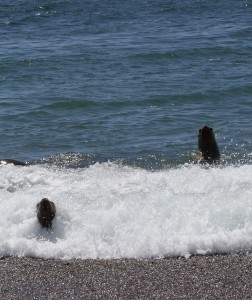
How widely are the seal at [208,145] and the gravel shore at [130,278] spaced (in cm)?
413

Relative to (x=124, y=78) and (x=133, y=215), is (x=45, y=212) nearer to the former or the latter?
(x=133, y=215)

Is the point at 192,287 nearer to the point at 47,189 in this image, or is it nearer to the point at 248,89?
the point at 47,189

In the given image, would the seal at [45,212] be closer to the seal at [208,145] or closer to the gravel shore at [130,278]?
the gravel shore at [130,278]

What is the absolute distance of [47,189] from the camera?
12273 millimetres

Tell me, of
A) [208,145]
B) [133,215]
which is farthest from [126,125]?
[133,215]

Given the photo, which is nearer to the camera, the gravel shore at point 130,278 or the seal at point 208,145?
the gravel shore at point 130,278

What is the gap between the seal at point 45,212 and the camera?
1066 centimetres

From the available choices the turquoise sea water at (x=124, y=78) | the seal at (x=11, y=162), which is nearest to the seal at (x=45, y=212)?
the seal at (x=11, y=162)

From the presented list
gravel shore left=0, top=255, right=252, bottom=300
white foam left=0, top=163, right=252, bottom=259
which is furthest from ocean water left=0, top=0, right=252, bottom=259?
gravel shore left=0, top=255, right=252, bottom=300

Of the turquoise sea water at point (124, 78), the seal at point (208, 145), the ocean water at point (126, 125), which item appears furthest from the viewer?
the turquoise sea water at point (124, 78)

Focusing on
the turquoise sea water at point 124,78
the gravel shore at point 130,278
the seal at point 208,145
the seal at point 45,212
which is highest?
the seal at point 45,212

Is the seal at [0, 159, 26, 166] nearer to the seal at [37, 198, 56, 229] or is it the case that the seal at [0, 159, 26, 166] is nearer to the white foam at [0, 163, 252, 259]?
the white foam at [0, 163, 252, 259]

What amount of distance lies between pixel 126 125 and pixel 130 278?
7232 mm

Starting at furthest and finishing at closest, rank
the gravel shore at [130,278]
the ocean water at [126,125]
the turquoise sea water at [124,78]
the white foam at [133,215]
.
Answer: the turquoise sea water at [124,78] → the ocean water at [126,125] → the white foam at [133,215] → the gravel shore at [130,278]
